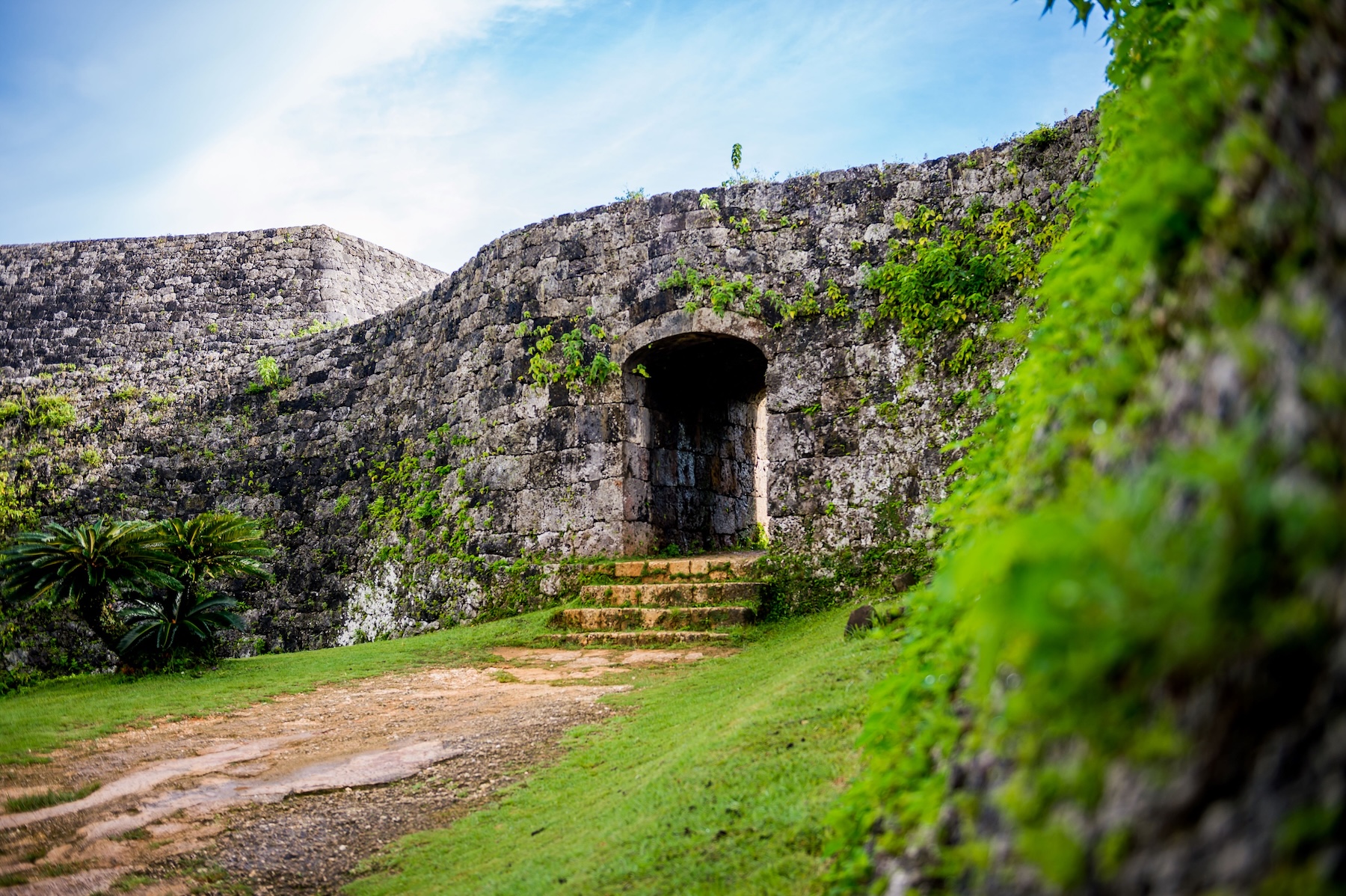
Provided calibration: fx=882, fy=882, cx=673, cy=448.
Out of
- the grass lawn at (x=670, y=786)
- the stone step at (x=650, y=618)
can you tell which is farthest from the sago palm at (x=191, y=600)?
the stone step at (x=650, y=618)

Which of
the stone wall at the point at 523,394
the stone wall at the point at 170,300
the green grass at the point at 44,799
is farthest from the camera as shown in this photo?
the stone wall at the point at 170,300

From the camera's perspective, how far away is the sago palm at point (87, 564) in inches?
246

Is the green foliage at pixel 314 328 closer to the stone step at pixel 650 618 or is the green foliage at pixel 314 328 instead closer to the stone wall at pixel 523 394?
the stone wall at pixel 523 394

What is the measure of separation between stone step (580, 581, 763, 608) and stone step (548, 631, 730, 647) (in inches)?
15.8

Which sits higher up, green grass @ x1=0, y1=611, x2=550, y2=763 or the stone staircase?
the stone staircase

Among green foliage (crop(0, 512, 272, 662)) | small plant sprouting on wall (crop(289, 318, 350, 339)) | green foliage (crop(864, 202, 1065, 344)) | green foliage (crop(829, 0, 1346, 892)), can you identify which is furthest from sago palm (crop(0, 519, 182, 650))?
green foliage (crop(829, 0, 1346, 892))

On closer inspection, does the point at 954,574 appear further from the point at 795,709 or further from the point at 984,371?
the point at 984,371

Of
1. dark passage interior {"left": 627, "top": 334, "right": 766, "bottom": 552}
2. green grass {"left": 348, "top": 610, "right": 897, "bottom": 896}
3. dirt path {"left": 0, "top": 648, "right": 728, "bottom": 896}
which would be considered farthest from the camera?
dark passage interior {"left": 627, "top": 334, "right": 766, "bottom": 552}

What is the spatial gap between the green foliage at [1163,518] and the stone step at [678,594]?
557 cm

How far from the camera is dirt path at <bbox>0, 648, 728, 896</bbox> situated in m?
2.99

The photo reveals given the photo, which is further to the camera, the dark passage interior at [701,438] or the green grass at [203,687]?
the dark passage interior at [701,438]

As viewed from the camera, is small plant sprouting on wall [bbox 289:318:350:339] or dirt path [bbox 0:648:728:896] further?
small plant sprouting on wall [bbox 289:318:350:339]

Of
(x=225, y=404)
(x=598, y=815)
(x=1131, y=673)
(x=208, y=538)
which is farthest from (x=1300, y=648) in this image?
(x=225, y=404)

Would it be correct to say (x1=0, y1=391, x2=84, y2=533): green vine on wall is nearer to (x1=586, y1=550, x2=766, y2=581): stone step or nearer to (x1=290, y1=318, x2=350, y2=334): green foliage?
(x1=290, y1=318, x2=350, y2=334): green foliage
